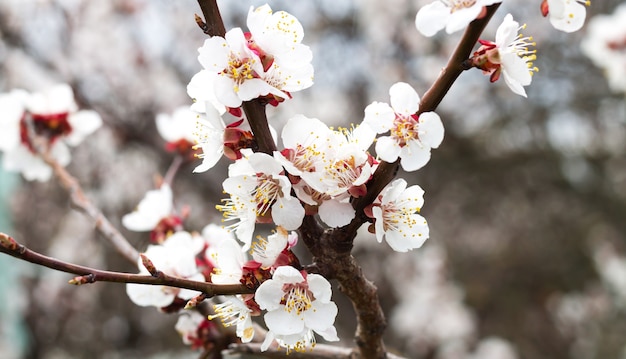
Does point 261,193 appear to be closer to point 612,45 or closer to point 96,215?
point 96,215

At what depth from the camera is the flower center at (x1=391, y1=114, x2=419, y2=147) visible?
89 cm

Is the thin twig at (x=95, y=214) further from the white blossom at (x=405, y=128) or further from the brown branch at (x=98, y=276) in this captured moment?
the white blossom at (x=405, y=128)

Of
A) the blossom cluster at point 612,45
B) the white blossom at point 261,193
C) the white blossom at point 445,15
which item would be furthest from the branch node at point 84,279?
the blossom cluster at point 612,45

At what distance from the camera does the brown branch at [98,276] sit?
0.75 meters

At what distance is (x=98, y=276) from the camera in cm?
80

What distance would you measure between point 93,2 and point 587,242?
15.4 ft

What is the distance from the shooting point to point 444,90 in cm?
84

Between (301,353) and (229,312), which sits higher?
(229,312)

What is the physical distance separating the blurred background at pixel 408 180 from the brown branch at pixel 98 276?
138 inches

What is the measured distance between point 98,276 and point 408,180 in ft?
13.2

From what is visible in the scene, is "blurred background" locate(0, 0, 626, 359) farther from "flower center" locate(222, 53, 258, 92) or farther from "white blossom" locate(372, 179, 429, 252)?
"flower center" locate(222, 53, 258, 92)

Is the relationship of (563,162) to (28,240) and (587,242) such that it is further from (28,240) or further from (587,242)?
(28,240)

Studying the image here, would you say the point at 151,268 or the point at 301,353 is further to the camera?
the point at 301,353

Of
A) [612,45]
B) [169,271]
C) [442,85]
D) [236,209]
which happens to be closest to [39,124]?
[169,271]
